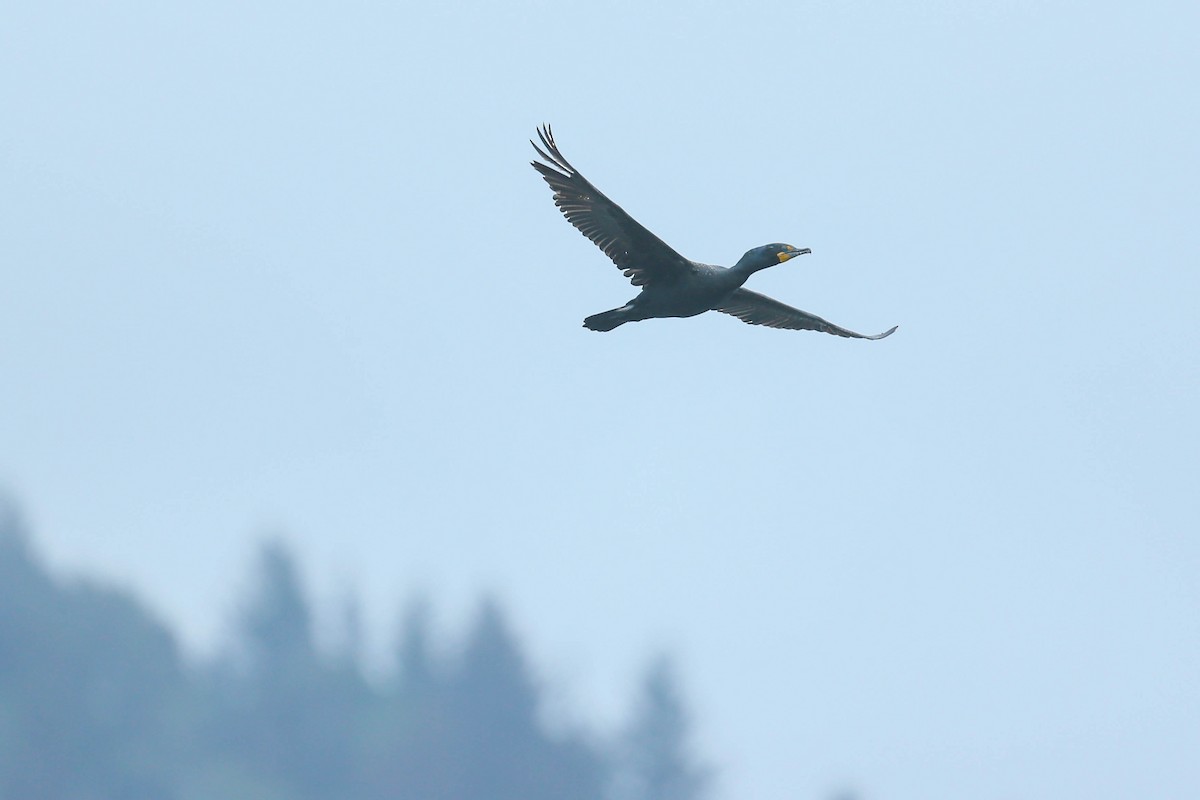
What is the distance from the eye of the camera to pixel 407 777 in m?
84.8

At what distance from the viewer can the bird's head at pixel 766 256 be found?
81.2ft

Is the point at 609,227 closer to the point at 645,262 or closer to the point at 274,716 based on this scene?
the point at 645,262

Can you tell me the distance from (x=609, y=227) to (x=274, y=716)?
220 ft

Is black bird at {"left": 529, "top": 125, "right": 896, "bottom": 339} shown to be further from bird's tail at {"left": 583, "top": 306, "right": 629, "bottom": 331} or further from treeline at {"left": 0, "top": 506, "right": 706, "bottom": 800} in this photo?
treeline at {"left": 0, "top": 506, "right": 706, "bottom": 800}

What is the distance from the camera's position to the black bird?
78.4 feet

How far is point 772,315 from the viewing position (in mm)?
27844

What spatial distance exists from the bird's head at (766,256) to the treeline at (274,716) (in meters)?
57.8

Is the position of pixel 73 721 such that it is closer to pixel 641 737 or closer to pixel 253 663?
pixel 253 663

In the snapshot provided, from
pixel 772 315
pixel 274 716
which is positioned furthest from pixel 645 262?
pixel 274 716

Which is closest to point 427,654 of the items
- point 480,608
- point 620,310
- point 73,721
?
point 480,608

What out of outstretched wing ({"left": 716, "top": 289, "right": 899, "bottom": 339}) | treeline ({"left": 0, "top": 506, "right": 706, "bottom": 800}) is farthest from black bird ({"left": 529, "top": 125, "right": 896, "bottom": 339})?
treeline ({"left": 0, "top": 506, "right": 706, "bottom": 800})

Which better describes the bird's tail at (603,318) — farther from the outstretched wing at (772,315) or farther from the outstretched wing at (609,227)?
the outstretched wing at (772,315)

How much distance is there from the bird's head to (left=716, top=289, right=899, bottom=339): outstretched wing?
233 cm

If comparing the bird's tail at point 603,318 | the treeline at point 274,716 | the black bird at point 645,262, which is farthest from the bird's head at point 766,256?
the treeline at point 274,716
